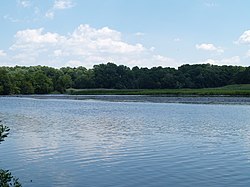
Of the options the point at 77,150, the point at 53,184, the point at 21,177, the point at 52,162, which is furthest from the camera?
the point at 77,150

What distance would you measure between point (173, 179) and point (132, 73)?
518ft

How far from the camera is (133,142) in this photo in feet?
83.0

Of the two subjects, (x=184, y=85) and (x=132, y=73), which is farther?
(x=132, y=73)

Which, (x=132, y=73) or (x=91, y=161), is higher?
(x=132, y=73)

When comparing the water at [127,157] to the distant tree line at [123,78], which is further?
the distant tree line at [123,78]

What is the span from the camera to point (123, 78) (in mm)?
169375

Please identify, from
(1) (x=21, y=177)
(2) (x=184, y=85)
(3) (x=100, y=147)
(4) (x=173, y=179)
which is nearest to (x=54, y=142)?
(3) (x=100, y=147)

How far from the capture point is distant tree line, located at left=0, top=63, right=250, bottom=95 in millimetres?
143375

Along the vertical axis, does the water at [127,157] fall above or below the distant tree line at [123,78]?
below

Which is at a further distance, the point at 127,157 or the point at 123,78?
the point at 123,78

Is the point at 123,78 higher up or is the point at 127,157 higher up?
the point at 123,78

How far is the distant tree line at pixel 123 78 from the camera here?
5645 inches

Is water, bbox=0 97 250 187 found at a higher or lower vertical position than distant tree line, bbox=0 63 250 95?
lower

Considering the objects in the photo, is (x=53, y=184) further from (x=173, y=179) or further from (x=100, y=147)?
(x=100, y=147)
